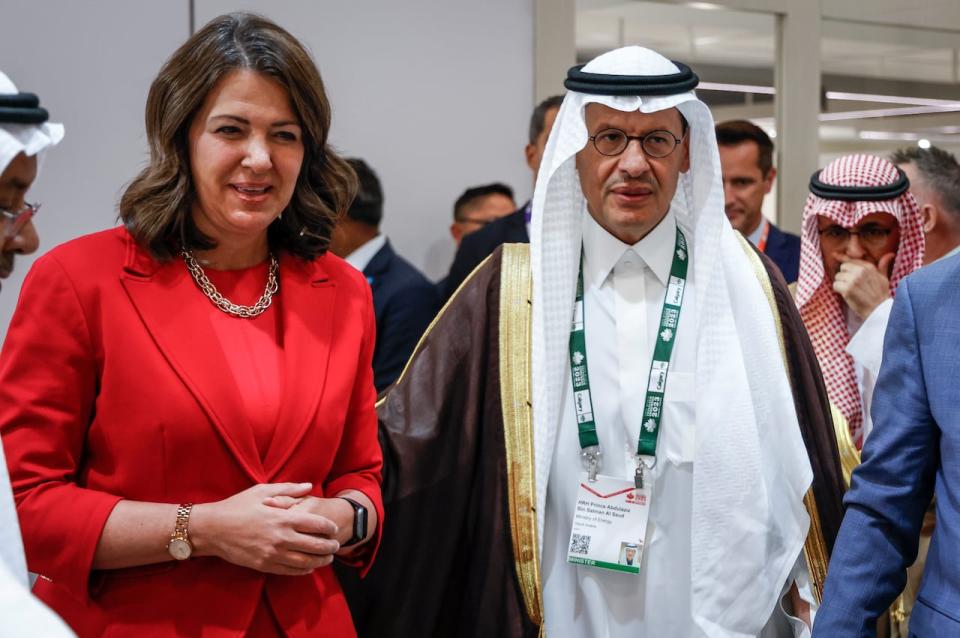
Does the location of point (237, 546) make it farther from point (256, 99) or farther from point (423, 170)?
point (423, 170)

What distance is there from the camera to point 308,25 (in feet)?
15.7

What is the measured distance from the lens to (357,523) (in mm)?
2025

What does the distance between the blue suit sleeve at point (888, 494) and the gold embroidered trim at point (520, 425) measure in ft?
2.03

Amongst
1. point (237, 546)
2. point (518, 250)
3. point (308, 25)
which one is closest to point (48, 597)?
point (237, 546)

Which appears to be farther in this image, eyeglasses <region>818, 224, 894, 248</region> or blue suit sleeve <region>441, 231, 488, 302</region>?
blue suit sleeve <region>441, 231, 488, 302</region>

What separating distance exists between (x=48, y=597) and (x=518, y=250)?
1225 mm

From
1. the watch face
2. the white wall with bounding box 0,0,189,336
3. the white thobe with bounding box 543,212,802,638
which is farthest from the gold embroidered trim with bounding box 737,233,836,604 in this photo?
the white wall with bounding box 0,0,189,336

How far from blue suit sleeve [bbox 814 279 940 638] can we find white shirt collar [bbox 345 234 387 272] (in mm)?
2543

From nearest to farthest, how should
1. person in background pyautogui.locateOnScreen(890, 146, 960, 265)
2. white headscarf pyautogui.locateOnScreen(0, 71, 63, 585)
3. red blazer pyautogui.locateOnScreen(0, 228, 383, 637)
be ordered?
1. white headscarf pyautogui.locateOnScreen(0, 71, 63, 585)
2. red blazer pyautogui.locateOnScreen(0, 228, 383, 637)
3. person in background pyautogui.locateOnScreen(890, 146, 960, 265)

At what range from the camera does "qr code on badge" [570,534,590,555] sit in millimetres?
2352

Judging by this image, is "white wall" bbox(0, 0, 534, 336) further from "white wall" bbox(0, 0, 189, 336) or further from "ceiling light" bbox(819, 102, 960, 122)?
"ceiling light" bbox(819, 102, 960, 122)

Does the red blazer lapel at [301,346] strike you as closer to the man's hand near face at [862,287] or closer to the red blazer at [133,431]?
the red blazer at [133,431]

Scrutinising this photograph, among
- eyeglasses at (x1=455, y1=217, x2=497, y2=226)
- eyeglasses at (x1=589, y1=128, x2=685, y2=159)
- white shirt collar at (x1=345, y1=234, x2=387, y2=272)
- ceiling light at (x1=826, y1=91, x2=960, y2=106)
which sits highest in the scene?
ceiling light at (x1=826, y1=91, x2=960, y2=106)

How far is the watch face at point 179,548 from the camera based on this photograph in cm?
179
